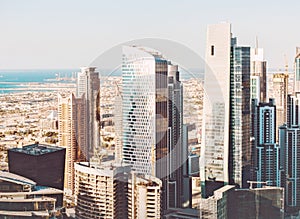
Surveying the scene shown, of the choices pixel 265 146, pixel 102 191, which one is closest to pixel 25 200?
pixel 102 191

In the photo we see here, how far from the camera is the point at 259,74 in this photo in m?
6.48

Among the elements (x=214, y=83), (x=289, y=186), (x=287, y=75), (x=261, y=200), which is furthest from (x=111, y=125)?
(x=287, y=75)

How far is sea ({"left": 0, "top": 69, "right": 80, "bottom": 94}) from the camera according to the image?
13.6 feet

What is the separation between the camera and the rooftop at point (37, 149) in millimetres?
4223

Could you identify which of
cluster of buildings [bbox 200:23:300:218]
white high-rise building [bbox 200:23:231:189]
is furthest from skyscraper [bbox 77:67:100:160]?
white high-rise building [bbox 200:23:231:189]

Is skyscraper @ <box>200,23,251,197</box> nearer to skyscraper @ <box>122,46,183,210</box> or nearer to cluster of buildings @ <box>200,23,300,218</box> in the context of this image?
cluster of buildings @ <box>200,23,300,218</box>

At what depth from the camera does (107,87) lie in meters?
3.96

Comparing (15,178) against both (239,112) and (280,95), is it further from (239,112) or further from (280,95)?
(280,95)

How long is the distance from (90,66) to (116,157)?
2.44 feet

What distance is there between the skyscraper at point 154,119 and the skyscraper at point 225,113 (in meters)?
0.97

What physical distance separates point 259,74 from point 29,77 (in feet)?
11.1

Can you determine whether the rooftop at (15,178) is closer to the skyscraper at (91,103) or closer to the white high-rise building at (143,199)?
the skyscraper at (91,103)

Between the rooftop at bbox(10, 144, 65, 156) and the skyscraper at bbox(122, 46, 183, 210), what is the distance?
2.31 ft

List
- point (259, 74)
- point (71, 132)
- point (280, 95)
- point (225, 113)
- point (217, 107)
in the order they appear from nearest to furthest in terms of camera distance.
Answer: point (71, 132) → point (217, 107) → point (225, 113) → point (259, 74) → point (280, 95)
